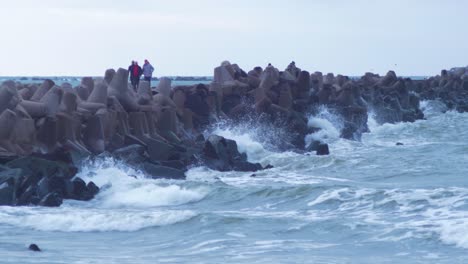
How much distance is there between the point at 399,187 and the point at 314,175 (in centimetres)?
281

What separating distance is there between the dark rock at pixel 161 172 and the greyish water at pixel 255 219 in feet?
0.61

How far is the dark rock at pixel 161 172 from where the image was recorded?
55.0 ft

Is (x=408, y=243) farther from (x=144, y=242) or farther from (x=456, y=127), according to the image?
(x=456, y=127)

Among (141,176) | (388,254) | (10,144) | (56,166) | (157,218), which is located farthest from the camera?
(141,176)

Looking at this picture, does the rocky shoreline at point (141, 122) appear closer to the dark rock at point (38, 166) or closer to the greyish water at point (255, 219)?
the dark rock at point (38, 166)

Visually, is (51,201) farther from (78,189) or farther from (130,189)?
(130,189)

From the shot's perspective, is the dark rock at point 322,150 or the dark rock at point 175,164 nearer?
the dark rock at point 175,164

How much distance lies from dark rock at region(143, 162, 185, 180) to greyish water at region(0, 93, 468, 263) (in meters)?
0.19

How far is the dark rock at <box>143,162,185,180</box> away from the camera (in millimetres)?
16766

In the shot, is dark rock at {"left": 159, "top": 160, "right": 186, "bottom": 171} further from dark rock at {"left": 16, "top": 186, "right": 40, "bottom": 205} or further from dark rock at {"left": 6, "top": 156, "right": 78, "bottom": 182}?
dark rock at {"left": 16, "top": 186, "right": 40, "bottom": 205}

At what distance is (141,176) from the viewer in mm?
16641

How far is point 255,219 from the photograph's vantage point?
13.0 meters

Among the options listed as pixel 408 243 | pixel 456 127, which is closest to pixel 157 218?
pixel 408 243

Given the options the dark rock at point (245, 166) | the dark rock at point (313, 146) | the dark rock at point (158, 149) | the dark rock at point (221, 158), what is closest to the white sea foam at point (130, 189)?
the dark rock at point (158, 149)
